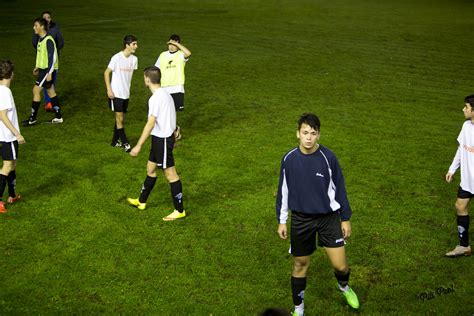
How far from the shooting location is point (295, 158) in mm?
6160

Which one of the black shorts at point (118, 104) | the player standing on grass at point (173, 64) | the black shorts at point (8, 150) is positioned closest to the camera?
the black shorts at point (8, 150)

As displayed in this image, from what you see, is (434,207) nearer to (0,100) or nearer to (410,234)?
(410,234)

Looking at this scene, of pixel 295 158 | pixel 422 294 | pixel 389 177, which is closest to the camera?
pixel 295 158

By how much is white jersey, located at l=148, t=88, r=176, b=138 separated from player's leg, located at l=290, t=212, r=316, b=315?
3.18 m

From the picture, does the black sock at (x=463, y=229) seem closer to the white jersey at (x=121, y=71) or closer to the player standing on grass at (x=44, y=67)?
the white jersey at (x=121, y=71)

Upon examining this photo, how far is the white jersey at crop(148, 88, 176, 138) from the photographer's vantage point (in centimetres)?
873

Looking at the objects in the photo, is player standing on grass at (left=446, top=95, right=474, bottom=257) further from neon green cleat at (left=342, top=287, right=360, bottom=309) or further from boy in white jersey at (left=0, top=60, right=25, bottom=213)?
boy in white jersey at (left=0, top=60, right=25, bottom=213)

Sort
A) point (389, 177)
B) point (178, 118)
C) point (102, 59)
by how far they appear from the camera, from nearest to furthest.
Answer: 1. point (389, 177)
2. point (178, 118)
3. point (102, 59)

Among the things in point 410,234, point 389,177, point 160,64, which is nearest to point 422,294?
point 410,234

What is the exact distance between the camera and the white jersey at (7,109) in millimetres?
8867

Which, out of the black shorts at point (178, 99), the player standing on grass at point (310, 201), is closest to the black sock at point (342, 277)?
the player standing on grass at point (310, 201)

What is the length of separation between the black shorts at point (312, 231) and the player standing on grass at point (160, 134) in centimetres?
313

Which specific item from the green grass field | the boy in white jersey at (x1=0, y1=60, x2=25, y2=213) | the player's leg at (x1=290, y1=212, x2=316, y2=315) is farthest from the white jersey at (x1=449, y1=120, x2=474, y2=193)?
→ the boy in white jersey at (x1=0, y1=60, x2=25, y2=213)

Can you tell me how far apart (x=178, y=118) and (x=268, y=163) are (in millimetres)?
3746
